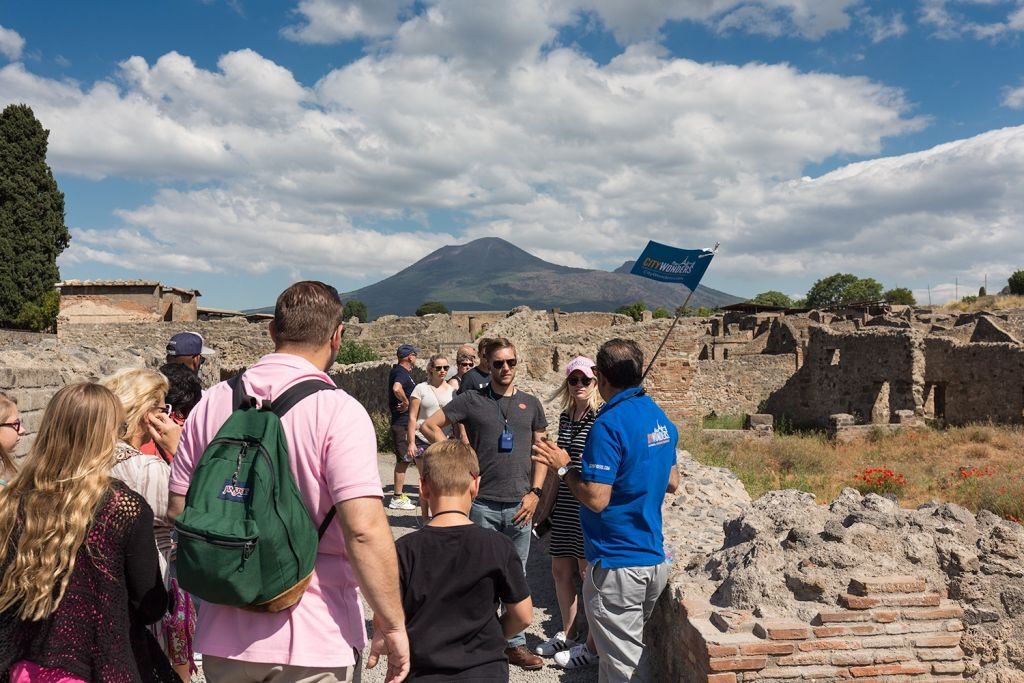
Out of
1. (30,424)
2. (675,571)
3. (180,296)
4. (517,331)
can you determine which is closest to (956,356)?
(517,331)

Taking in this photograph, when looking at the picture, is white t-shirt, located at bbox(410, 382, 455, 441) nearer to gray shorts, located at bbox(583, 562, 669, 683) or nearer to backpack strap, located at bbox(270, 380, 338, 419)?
gray shorts, located at bbox(583, 562, 669, 683)

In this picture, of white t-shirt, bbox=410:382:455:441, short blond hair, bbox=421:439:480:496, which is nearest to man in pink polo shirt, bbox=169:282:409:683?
short blond hair, bbox=421:439:480:496

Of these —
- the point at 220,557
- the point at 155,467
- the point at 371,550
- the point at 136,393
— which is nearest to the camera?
the point at 220,557

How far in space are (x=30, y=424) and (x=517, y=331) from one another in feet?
46.0

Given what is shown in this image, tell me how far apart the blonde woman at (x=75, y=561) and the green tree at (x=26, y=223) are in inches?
1292

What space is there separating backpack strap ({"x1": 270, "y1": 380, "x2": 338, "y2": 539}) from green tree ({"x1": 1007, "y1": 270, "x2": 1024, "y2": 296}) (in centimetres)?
6277

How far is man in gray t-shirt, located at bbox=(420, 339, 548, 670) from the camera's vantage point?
5219 millimetres

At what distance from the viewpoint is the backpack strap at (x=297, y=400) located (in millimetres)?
2404

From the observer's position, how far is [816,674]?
3736mm

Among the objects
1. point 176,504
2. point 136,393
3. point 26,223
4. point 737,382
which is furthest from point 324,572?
point 26,223

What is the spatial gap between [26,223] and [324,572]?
34652 mm

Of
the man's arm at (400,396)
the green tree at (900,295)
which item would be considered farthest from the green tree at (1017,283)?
the man's arm at (400,396)

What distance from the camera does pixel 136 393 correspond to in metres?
3.65

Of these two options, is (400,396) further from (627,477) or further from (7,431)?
(627,477)
